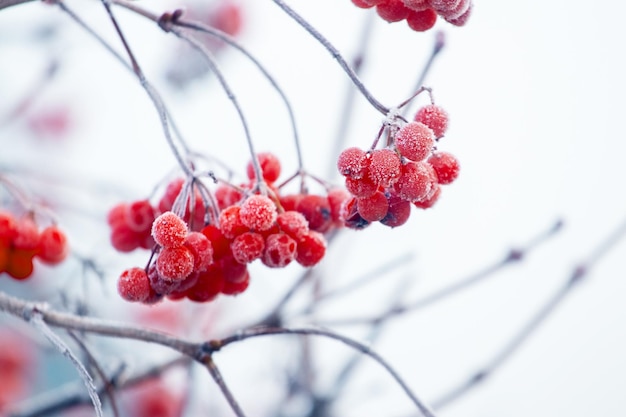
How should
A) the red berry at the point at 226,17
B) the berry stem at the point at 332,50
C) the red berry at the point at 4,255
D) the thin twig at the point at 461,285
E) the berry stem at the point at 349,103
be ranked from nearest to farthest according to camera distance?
the berry stem at the point at 332,50, the red berry at the point at 4,255, the thin twig at the point at 461,285, the berry stem at the point at 349,103, the red berry at the point at 226,17

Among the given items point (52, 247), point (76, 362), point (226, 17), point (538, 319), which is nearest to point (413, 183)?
point (76, 362)

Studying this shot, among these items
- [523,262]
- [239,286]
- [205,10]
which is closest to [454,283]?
[523,262]

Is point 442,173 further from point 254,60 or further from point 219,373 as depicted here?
point 219,373

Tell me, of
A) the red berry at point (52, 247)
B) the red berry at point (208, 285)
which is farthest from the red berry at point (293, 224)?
the red berry at point (52, 247)

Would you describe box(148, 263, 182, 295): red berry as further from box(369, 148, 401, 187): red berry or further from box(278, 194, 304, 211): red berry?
box(369, 148, 401, 187): red berry

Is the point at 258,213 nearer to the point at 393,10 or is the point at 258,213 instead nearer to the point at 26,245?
the point at 393,10

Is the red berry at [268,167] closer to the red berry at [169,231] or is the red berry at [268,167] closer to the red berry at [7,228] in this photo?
the red berry at [169,231]
